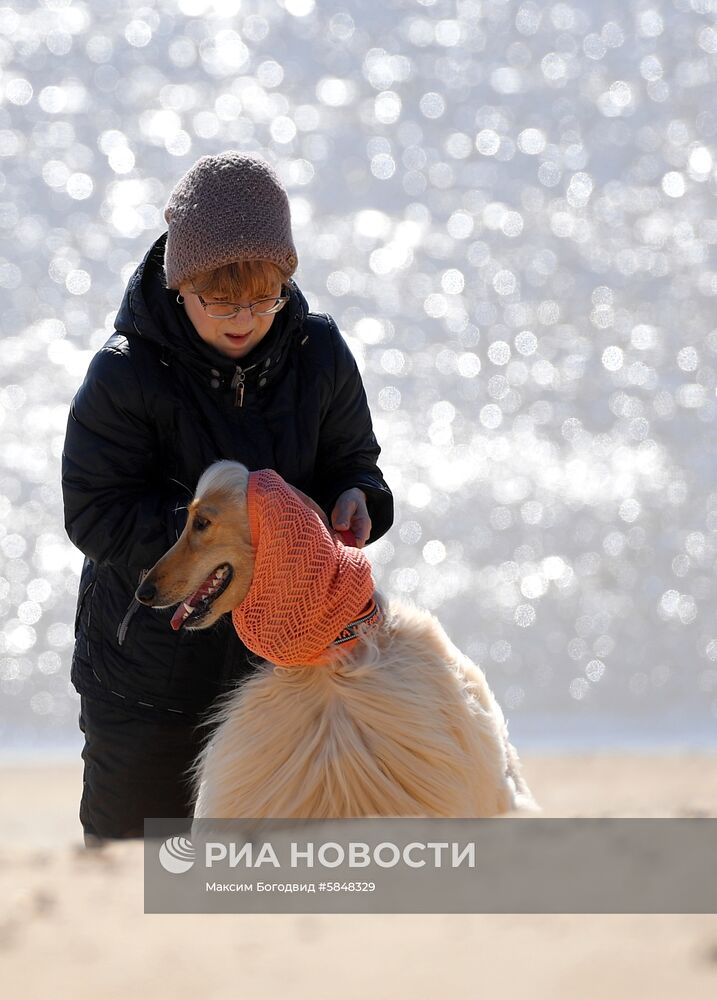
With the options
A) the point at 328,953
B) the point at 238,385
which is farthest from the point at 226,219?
the point at 328,953

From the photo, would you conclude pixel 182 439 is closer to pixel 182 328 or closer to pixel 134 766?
pixel 182 328

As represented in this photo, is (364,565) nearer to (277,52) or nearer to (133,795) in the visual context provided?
(133,795)

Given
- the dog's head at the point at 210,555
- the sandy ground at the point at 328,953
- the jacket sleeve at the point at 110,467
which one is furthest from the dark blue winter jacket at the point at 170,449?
the sandy ground at the point at 328,953

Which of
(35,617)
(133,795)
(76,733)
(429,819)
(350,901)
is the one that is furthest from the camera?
(35,617)

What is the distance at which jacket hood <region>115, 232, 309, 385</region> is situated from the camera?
9.38 feet

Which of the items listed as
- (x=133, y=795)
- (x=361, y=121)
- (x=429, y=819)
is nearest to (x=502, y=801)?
(x=429, y=819)

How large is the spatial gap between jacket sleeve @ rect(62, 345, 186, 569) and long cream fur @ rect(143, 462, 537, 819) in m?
0.22

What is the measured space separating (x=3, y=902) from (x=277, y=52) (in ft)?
34.9

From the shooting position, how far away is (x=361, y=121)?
453 inches

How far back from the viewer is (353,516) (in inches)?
112

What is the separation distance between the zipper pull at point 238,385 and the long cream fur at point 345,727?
0.31m

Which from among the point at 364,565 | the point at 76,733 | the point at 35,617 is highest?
the point at 364,565

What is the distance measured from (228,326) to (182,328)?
11cm

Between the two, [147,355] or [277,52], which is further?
[277,52]
